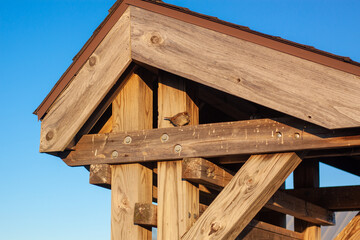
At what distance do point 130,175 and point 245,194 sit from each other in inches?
42.2

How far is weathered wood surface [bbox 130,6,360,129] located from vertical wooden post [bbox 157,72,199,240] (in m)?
0.37

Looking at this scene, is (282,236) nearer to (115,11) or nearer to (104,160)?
(104,160)

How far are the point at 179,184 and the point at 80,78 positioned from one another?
1259mm

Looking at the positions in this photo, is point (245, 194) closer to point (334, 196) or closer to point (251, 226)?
point (251, 226)

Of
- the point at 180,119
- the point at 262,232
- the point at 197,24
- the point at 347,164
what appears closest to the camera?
the point at 197,24

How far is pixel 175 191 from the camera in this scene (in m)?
4.78

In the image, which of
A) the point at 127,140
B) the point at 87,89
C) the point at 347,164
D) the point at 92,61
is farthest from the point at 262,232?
the point at 92,61

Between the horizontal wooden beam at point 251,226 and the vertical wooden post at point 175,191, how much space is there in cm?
8

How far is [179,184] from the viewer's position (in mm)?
4766

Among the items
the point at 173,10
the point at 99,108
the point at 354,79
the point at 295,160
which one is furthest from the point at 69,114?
the point at 354,79

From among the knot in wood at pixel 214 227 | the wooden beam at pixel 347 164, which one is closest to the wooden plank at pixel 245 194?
the knot in wood at pixel 214 227

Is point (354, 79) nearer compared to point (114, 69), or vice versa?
point (354, 79)

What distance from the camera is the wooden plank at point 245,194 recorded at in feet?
14.5

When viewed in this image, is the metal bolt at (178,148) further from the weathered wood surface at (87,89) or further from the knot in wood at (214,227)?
the weathered wood surface at (87,89)
